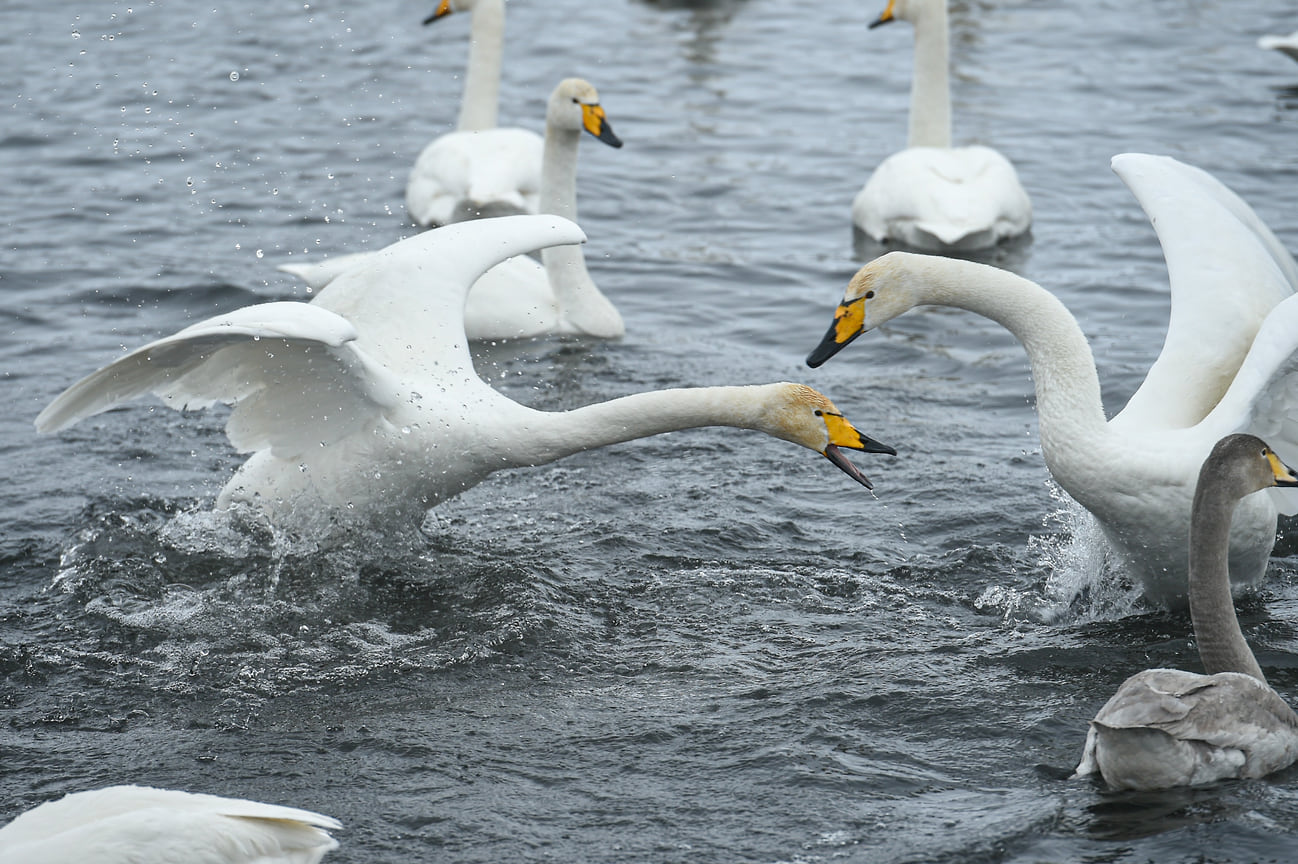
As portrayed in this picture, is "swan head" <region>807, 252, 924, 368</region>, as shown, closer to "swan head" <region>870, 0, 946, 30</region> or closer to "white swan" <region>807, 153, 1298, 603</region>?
"white swan" <region>807, 153, 1298, 603</region>

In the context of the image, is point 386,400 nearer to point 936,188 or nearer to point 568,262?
point 568,262

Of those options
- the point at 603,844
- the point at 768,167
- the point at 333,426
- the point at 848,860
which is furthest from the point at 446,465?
the point at 768,167

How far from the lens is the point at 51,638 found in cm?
600

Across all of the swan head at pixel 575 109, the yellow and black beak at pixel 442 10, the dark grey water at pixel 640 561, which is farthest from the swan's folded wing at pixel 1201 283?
the yellow and black beak at pixel 442 10

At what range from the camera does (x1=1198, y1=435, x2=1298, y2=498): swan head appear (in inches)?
203

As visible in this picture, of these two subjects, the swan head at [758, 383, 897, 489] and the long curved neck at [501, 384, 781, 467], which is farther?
the long curved neck at [501, 384, 781, 467]

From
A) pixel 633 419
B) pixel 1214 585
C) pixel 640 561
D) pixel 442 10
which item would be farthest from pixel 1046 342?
pixel 442 10

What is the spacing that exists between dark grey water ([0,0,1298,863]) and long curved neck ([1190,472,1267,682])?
45cm

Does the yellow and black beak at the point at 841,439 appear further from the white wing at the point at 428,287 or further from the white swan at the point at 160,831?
the white swan at the point at 160,831

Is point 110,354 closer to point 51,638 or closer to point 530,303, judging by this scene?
point 530,303

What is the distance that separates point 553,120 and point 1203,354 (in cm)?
457

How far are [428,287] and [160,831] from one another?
3367 mm

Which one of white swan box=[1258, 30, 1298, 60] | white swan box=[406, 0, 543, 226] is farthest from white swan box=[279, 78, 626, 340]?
white swan box=[1258, 30, 1298, 60]

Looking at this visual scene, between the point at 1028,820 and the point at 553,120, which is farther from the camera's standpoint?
the point at 553,120
